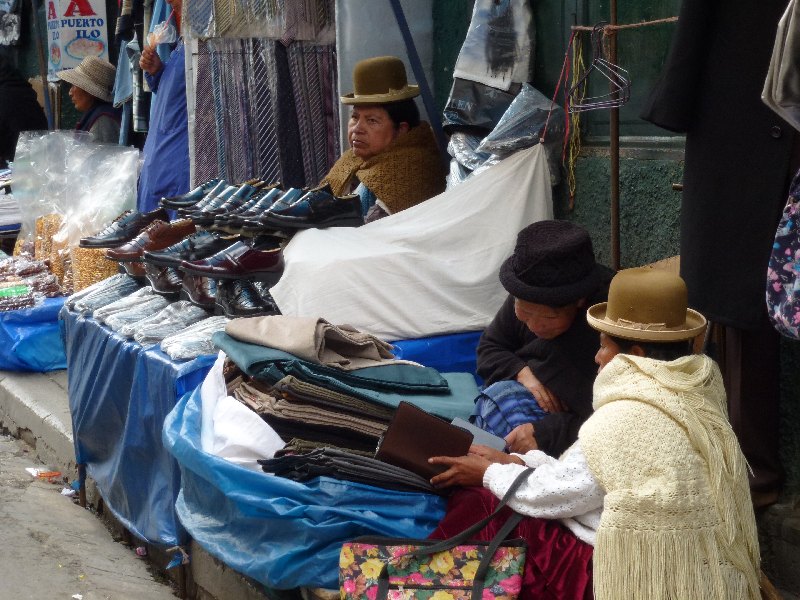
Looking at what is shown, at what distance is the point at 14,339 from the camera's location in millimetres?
6676

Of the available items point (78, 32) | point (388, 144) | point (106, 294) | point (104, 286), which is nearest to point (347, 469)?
point (388, 144)

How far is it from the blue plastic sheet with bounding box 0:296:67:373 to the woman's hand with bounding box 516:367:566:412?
3.97 meters

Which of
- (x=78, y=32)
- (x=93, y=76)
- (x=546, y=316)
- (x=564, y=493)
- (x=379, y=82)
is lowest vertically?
(x=564, y=493)

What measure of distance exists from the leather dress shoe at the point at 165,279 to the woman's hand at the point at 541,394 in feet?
6.82

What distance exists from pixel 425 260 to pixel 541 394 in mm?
1006

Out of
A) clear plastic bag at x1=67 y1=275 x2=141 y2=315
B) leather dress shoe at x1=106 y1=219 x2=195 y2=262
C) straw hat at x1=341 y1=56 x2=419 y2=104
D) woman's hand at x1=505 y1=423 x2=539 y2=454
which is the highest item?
straw hat at x1=341 y1=56 x2=419 y2=104

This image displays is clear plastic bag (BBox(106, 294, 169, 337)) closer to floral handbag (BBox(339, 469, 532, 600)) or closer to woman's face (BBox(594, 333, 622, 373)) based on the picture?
floral handbag (BBox(339, 469, 532, 600))

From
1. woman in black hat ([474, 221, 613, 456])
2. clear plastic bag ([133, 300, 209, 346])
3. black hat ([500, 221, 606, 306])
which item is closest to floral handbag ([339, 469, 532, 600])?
woman in black hat ([474, 221, 613, 456])

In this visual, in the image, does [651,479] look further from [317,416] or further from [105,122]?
[105,122]

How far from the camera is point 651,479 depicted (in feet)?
7.63

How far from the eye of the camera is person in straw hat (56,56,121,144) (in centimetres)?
834

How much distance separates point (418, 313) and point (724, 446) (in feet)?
6.33

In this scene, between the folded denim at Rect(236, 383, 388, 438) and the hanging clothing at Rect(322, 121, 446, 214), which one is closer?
the folded denim at Rect(236, 383, 388, 438)

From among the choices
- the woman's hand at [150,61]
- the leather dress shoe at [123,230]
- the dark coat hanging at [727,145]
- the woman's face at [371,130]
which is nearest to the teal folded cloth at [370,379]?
the dark coat hanging at [727,145]
